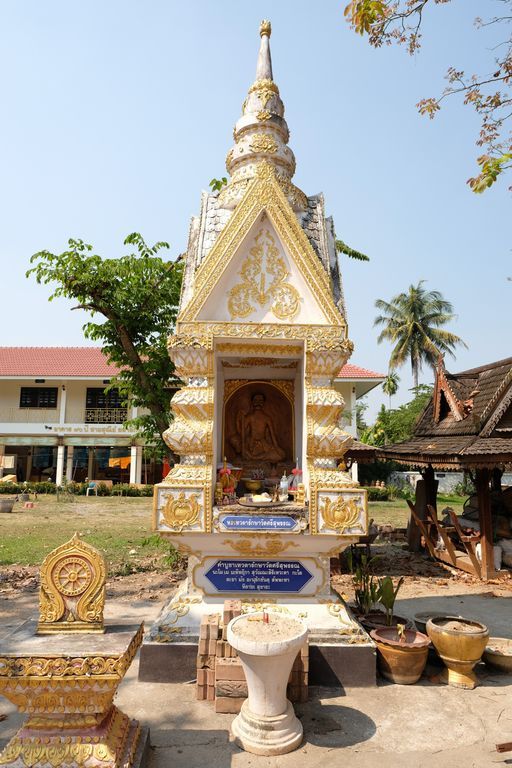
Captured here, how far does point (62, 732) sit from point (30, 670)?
2.12 feet

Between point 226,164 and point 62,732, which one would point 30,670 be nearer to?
point 62,732

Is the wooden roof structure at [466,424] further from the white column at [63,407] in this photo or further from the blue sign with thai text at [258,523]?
the white column at [63,407]

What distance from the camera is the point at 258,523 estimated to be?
236 inches

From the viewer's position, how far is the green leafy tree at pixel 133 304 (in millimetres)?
9555

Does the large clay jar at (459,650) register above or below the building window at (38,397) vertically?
below

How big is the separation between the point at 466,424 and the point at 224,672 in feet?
29.9

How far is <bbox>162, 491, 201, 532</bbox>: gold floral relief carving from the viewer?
5.99 m

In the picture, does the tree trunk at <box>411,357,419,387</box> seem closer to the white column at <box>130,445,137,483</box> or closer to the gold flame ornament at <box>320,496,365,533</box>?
the white column at <box>130,445,137,483</box>

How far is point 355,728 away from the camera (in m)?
4.72

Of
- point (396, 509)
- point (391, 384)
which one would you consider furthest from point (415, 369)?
point (396, 509)

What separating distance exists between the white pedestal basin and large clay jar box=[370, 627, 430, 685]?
149 cm

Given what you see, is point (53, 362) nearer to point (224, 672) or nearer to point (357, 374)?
point (357, 374)

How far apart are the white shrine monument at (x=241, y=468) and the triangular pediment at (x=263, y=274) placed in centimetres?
1

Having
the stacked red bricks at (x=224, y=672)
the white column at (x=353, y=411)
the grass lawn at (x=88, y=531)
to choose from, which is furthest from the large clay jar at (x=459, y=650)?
the white column at (x=353, y=411)
